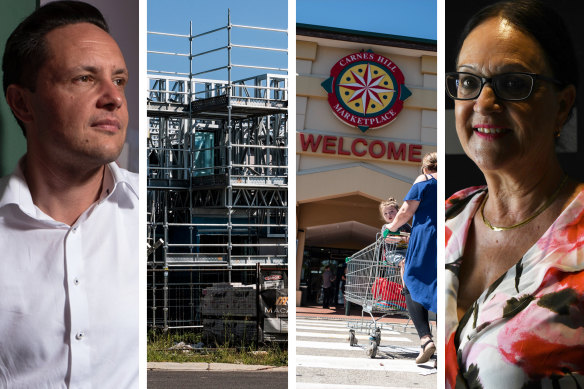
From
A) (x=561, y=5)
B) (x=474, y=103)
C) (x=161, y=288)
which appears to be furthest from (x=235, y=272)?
(x=561, y=5)

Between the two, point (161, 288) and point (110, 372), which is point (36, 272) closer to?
point (110, 372)

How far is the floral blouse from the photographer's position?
2.50 m

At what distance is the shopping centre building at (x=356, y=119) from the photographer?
3.10 metres

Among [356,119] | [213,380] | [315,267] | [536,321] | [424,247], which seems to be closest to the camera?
[536,321]

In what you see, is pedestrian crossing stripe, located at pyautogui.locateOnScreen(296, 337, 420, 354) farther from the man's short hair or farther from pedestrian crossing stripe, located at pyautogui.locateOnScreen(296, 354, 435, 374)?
the man's short hair

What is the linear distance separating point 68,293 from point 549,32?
2.20 m

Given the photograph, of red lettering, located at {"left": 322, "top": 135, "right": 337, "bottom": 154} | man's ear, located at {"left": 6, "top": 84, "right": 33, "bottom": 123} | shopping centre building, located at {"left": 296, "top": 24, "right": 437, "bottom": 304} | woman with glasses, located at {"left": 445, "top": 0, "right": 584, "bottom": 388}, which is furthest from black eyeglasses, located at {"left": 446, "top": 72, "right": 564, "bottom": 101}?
man's ear, located at {"left": 6, "top": 84, "right": 33, "bottom": 123}

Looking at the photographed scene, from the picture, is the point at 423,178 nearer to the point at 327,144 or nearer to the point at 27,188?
the point at 327,144

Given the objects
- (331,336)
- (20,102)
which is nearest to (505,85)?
(331,336)

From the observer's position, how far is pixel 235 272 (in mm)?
4605

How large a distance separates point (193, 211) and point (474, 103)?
162cm

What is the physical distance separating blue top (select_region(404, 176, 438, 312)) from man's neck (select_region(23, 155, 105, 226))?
1.43m

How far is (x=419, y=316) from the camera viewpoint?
3.07 m

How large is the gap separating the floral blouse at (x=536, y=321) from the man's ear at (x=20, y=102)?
2.02m
